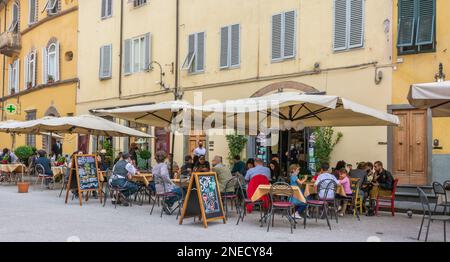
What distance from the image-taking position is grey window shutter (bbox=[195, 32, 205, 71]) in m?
18.4

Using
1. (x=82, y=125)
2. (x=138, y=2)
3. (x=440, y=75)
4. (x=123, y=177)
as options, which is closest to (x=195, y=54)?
(x=138, y=2)

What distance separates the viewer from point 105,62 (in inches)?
902

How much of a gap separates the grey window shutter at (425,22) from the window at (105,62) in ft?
45.3

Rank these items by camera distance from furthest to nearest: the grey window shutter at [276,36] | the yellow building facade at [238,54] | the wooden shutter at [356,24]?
the grey window shutter at [276,36]
the wooden shutter at [356,24]
the yellow building facade at [238,54]

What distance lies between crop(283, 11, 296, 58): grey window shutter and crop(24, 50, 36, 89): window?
55.4ft

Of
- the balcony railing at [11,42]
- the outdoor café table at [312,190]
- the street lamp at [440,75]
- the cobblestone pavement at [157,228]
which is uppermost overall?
the balcony railing at [11,42]

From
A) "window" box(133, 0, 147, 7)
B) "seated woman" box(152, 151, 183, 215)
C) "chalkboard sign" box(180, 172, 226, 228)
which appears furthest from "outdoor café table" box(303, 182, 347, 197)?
"window" box(133, 0, 147, 7)

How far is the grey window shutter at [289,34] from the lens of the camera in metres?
15.6

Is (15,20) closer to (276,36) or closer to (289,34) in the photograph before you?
(276,36)

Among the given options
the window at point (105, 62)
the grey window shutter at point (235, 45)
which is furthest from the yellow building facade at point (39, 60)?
the grey window shutter at point (235, 45)

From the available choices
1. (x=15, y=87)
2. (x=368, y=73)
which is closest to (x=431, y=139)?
(x=368, y=73)

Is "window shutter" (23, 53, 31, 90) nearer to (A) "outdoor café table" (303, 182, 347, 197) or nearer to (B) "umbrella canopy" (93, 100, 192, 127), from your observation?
(B) "umbrella canopy" (93, 100, 192, 127)

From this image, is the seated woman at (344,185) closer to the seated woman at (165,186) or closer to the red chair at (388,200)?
the red chair at (388,200)

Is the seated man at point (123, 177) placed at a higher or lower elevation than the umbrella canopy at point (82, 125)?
lower
